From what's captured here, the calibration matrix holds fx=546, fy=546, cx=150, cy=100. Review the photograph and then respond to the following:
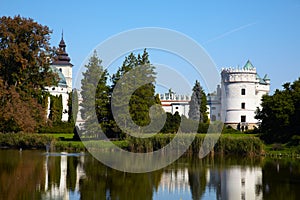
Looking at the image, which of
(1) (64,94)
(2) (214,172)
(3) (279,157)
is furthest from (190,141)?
(1) (64,94)

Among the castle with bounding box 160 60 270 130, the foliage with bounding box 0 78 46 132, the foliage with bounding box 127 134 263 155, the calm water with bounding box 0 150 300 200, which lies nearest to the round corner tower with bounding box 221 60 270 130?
the castle with bounding box 160 60 270 130

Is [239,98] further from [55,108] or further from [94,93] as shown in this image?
[94,93]

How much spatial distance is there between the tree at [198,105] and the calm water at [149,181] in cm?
3358

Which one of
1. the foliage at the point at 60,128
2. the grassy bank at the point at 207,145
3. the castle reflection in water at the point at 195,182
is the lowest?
the castle reflection in water at the point at 195,182

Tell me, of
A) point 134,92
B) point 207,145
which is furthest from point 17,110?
point 134,92

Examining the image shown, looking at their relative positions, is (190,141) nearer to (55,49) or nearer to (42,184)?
(55,49)

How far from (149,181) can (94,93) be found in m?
23.7

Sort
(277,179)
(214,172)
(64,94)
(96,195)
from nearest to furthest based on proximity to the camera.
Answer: (96,195) → (277,179) → (214,172) → (64,94)

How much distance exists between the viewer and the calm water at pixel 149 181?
50.0 feet

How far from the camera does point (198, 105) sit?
202 feet

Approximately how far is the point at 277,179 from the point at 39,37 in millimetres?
11533

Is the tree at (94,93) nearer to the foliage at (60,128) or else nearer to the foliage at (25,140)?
the foliage at (25,140)

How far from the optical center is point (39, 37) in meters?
23.5

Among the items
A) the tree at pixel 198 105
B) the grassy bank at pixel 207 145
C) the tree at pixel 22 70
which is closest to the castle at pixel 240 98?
the tree at pixel 198 105
